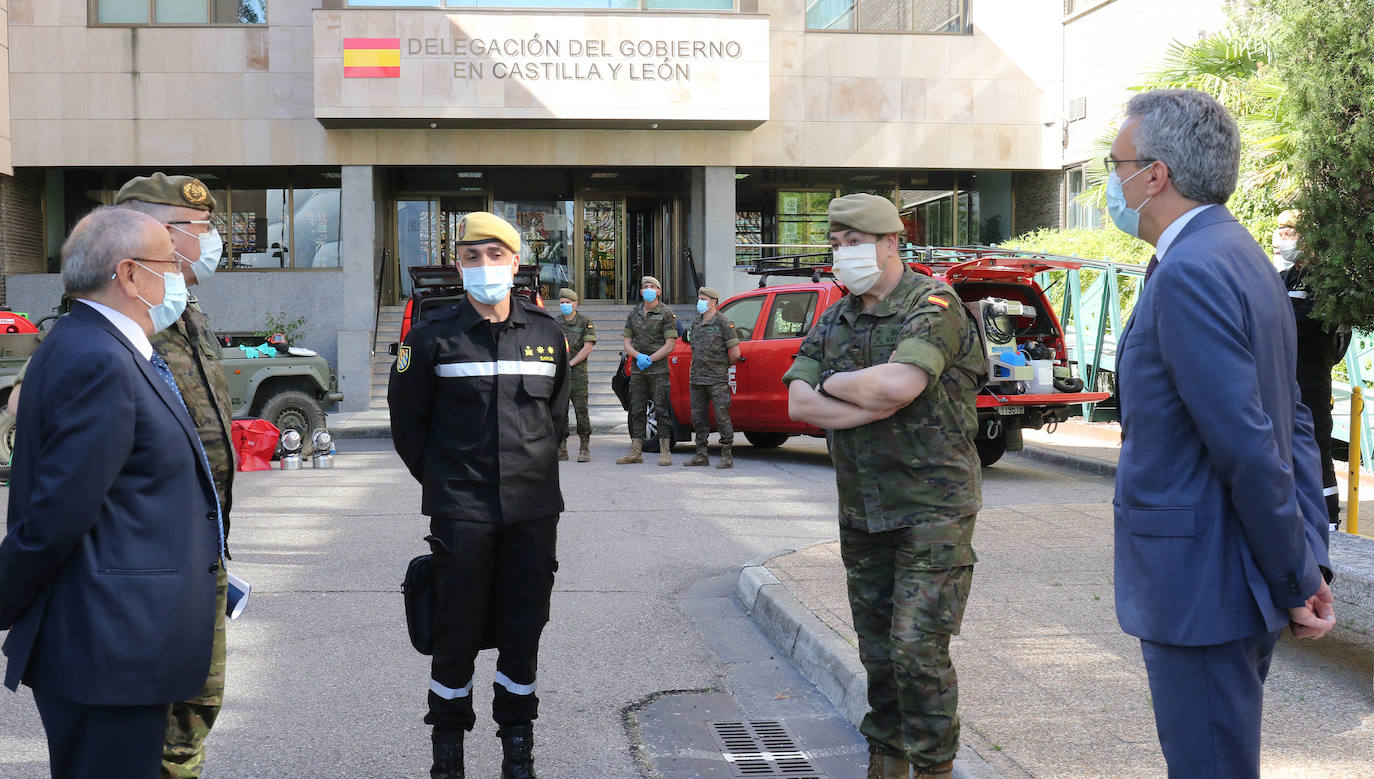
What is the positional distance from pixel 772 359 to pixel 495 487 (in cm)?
916

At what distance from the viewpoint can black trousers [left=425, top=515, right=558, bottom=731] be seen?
418 cm

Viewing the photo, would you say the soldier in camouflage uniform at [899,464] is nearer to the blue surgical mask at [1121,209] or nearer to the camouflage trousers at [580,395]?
the blue surgical mask at [1121,209]

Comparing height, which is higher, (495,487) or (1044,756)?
(495,487)

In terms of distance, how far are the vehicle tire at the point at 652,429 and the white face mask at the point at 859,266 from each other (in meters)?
9.69

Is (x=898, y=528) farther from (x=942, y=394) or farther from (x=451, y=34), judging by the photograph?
(x=451, y=34)

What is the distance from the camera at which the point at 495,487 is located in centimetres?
421

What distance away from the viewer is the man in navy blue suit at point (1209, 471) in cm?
251

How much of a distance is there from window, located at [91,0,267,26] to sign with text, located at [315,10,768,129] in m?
2.67

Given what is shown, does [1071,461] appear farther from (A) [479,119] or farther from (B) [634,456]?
(A) [479,119]

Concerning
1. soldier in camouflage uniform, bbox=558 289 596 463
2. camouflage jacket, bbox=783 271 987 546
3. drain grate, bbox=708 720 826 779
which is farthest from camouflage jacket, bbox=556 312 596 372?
camouflage jacket, bbox=783 271 987 546

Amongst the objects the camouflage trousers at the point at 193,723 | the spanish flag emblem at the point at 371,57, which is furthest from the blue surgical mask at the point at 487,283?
the spanish flag emblem at the point at 371,57

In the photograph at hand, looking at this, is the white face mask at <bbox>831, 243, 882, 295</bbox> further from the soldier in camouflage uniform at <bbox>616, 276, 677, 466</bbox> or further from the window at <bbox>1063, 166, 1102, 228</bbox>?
the window at <bbox>1063, 166, 1102, 228</bbox>

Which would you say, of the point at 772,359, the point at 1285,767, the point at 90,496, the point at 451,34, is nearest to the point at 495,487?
the point at 90,496

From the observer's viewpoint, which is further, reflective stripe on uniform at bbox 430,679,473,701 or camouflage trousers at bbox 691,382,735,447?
camouflage trousers at bbox 691,382,735,447
